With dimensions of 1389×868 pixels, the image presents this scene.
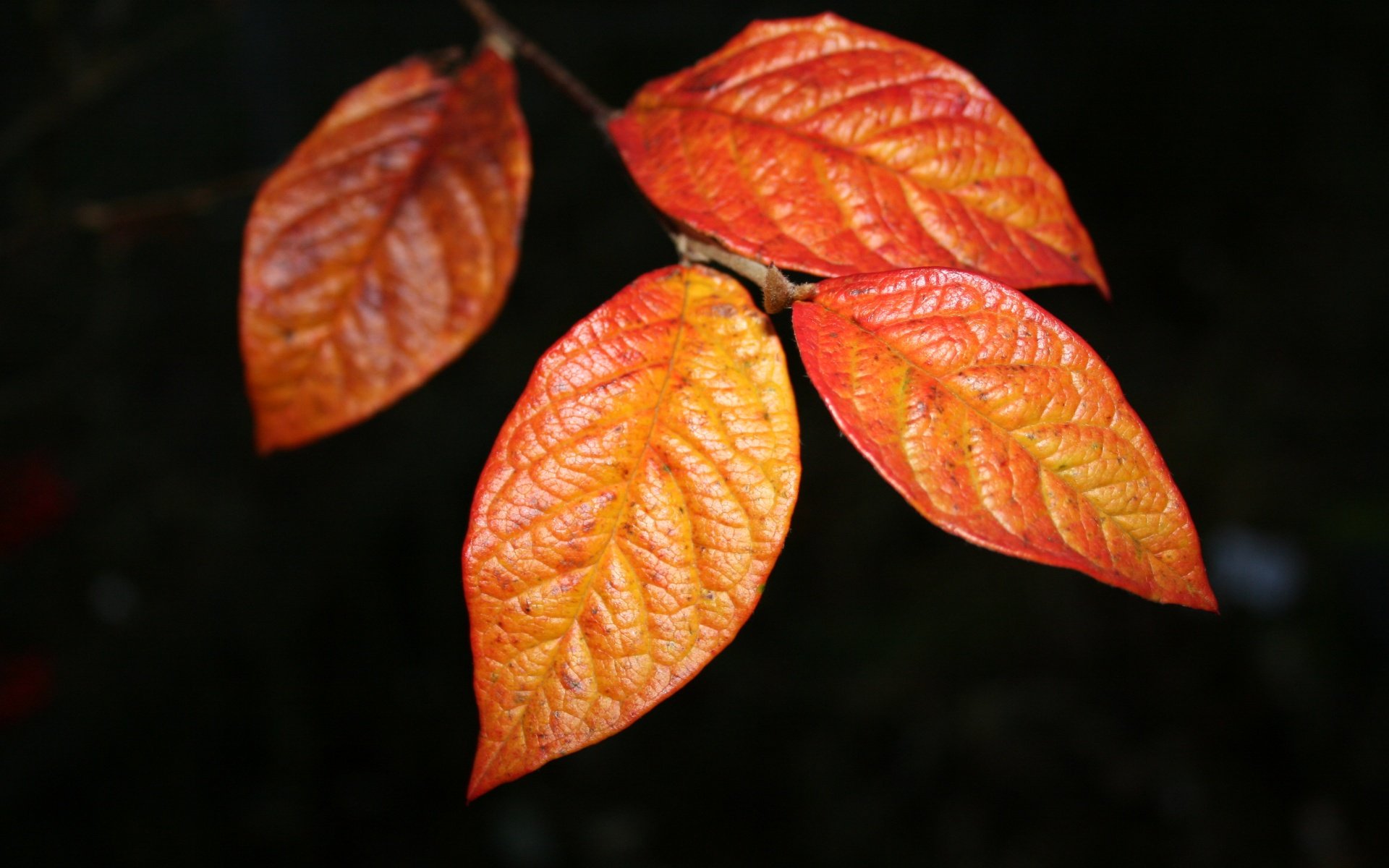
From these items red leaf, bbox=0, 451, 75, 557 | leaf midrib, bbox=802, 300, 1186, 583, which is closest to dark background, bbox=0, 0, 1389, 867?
red leaf, bbox=0, 451, 75, 557

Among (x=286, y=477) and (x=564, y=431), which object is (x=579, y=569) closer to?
(x=564, y=431)

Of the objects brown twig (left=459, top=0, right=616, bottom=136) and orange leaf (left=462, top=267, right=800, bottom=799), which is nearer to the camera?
orange leaf (left=462, top=267, right=800, bottom=799)

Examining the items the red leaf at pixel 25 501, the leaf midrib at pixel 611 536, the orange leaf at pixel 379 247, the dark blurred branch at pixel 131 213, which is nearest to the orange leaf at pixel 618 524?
the leaf midrib at pixel 611 536

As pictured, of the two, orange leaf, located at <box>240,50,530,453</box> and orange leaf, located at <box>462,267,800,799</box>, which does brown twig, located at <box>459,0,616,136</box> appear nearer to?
orange leaf, located at <box>240,50,530,453</box>

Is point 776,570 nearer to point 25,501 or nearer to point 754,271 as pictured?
point 25,501

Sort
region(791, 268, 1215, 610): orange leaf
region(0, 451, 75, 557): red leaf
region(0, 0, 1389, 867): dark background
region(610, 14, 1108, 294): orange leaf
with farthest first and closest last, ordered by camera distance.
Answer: region(0, 0, 1389, 867): dark background
region(0, 451, 75, 557): red leaf
region(610, 14, 1108, 294): orange leaf
region(791, 268, 1215, 610): orange leaf
